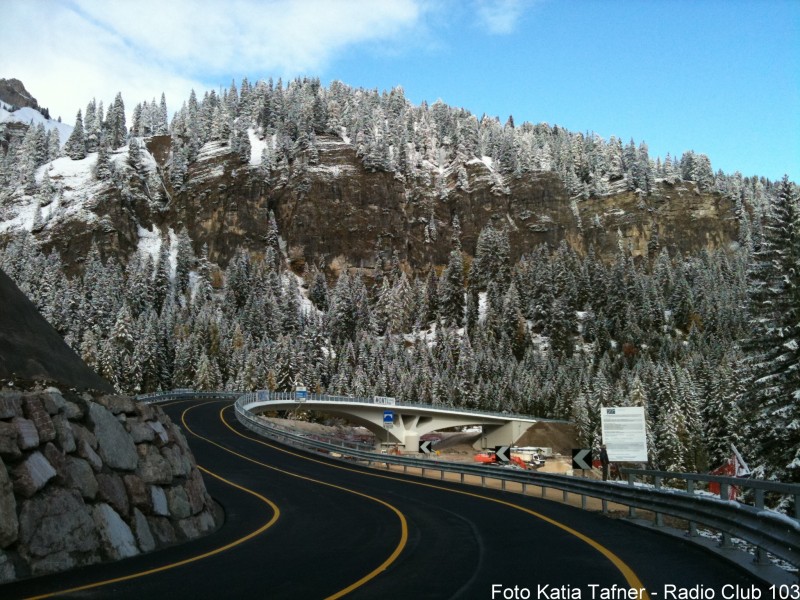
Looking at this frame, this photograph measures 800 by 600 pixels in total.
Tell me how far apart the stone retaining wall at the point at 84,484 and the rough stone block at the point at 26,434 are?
0.06 feet

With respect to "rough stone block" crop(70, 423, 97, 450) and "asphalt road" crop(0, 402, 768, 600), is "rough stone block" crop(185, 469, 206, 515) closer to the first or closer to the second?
"asphalt road" crop(0, 402, 768, 600)

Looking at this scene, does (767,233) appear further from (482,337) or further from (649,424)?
(482,337)

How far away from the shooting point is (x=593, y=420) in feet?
297

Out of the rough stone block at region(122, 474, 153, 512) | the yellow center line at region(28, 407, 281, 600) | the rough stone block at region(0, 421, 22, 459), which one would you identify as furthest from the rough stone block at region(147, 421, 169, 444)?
the rough stone block at region(0, 421, 22, 459)

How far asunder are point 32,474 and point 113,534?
7.42 ft

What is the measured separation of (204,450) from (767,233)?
32772 millimetres

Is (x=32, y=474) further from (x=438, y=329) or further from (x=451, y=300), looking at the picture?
(x=451, y=300)

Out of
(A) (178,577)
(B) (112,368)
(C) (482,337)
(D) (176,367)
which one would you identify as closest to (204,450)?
(A) (178,577)

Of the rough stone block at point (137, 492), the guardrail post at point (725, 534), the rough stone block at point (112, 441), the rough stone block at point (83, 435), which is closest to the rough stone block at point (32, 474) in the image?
the rough stone block at point (83, 435)

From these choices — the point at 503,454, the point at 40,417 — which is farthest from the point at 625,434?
the point at 40,417

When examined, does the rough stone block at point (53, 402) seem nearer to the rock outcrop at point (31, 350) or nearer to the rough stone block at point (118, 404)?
the rock outcrop at point (31, 350)

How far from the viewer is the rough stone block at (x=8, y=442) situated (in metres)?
10.4

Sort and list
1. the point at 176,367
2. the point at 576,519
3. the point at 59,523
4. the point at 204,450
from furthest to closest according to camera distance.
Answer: the point at 176,367, the point at 204,450, the point at 576,519, the point at 59,523

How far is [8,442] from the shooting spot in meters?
10.5
